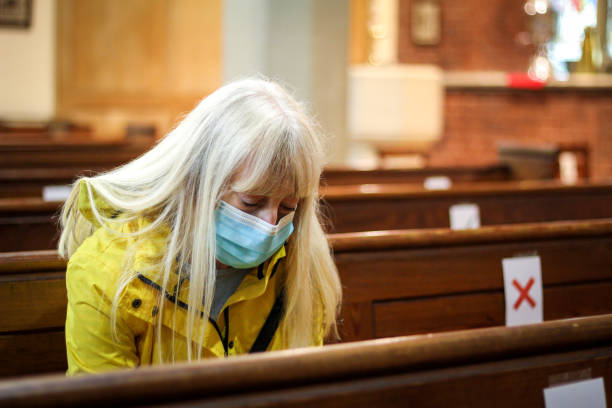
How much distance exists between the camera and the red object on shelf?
9930mm

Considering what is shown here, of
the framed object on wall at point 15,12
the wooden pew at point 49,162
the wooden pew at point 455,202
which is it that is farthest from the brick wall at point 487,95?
the wooden pew at point 455,202

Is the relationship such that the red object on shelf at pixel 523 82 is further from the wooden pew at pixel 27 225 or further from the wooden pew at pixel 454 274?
the wooden pew at pixel 27 225

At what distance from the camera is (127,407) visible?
0.93 m

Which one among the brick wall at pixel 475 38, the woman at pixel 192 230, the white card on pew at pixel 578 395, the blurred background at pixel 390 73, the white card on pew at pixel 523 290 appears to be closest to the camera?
the white card on pew at pixel 578 395

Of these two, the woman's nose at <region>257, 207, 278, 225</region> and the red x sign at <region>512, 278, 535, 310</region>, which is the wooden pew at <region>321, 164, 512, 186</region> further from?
the woman's nose at <region>257, 207, 278, 225</region>

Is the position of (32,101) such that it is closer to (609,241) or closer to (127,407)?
(609,241)

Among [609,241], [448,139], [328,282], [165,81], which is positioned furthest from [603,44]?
[328,282]

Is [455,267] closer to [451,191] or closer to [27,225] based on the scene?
[451,191]

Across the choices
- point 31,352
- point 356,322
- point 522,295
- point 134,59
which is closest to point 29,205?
point 31,352

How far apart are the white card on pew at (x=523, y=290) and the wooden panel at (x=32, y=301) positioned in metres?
1.31

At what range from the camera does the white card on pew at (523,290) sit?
2.21 metres

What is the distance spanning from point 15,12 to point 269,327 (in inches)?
356

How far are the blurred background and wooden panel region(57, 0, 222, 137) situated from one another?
0.6 inches

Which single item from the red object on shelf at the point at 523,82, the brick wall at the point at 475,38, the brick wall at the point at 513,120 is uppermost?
the brick wall at the point at 475,38
